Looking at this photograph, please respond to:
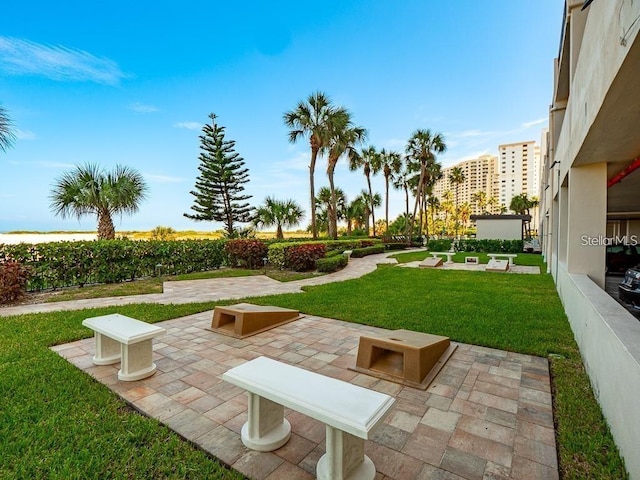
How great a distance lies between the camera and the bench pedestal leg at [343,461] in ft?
5.65

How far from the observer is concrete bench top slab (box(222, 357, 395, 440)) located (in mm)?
1614

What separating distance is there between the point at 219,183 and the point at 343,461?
23.4 meters

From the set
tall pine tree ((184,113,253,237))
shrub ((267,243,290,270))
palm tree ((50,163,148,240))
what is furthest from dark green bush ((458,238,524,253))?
palm tree ((50,163,148,240))

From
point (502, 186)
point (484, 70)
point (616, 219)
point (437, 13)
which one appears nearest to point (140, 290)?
point (437, 13)

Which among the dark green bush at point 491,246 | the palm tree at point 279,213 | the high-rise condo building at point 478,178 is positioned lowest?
the dark green bush at point 491,246

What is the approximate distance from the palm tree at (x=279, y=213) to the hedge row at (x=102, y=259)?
34.4ft

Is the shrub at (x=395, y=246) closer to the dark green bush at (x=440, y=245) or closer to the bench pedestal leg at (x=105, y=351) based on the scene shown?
the dark green bush at (x=440, y=245)

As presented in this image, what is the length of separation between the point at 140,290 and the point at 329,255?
7200 mm

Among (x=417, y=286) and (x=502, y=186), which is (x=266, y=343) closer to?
(x=417, y=286)

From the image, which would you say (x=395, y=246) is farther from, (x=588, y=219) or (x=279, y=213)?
(x=588, y=219)

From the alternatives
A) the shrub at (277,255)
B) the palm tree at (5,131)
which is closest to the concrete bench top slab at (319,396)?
the palm tree at (5,131)

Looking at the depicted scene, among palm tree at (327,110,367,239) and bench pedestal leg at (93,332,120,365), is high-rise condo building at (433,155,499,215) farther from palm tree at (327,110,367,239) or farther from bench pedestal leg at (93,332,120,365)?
bench pedestal leg at (93,332,120,365)

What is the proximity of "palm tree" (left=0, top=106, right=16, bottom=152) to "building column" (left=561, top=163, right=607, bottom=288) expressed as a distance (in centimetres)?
1178

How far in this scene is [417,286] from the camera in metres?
8.43
